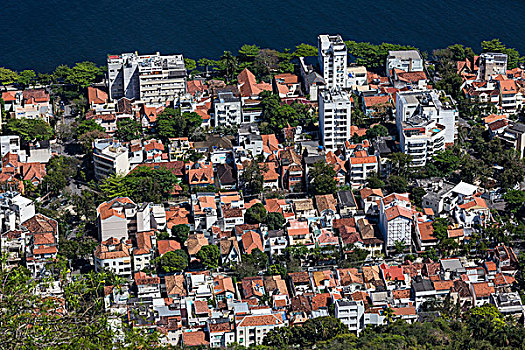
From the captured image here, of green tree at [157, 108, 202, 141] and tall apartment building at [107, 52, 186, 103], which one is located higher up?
tall apartment building at [107, 52, 186, 103]

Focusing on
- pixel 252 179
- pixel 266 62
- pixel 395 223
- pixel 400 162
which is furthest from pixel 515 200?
pixel 266 62

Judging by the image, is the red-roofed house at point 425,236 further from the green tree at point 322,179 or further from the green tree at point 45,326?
the green tree at point 45,326

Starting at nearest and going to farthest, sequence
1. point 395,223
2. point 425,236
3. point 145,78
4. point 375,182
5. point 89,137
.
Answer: point 395,223 → point 425,236 → point 375,182 → point 89,137 → point 145,78

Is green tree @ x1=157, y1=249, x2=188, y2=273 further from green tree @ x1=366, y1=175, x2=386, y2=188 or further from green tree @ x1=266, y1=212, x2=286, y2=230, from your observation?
green tree @ x1=366, y1=175, x2=386, y2=188

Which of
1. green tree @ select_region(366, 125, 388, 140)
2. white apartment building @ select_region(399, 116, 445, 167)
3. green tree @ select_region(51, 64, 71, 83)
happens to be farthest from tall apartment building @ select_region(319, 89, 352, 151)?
green tree @ select_region(51, 64, 71, 83)

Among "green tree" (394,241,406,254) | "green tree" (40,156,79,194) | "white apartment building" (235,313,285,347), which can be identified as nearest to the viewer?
"white apartment building" (235,313,285,347)

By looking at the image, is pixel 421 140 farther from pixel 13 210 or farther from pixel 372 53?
pixel 13 210
